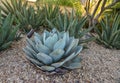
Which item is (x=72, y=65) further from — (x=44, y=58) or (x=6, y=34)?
(x=6, y=34)

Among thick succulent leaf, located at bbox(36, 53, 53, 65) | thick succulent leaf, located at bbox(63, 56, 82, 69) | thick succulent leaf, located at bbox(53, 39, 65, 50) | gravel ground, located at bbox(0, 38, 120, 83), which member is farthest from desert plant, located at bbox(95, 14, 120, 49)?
thick succulent leaf, located at bbox(36, 53, 53, 65)

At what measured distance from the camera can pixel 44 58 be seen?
3363mm

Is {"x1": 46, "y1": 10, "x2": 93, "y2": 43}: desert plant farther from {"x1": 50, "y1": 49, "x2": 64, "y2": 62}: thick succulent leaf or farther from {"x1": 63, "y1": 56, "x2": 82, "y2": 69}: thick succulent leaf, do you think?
{"x1": 50, "y1": 49, "x2": 64, "y2": 62}: thick succulent leaf

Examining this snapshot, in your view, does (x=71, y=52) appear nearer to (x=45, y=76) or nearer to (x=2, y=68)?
(x=45, y=76)

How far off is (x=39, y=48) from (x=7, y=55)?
71 centimetres

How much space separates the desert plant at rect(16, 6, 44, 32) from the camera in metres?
4.86

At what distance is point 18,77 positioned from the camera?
3410 mm

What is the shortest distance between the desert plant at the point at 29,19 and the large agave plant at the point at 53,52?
4.31 ft

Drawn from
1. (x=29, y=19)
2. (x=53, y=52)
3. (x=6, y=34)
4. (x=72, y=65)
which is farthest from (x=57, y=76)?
(x=29, y=19)

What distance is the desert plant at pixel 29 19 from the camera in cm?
486

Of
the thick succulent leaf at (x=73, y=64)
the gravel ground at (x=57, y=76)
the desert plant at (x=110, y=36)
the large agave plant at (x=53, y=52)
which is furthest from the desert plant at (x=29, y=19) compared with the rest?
the thick succulent leaf at (x=73, y=64)

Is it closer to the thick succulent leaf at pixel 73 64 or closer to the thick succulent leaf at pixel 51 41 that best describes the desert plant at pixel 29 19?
the thick succulent leaf at pixel 51 41

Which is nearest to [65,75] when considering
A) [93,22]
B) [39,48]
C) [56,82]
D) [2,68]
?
[56,82]

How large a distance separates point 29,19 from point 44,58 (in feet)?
5.76
